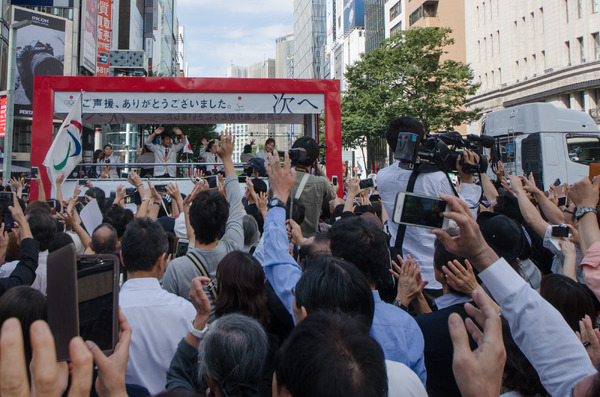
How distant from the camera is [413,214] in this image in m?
2.18

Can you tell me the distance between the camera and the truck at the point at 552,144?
1487 centimetres

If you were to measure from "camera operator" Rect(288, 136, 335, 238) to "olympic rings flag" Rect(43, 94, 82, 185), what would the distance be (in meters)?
5.53

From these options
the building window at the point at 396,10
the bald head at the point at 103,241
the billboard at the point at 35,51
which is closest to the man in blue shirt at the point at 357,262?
the bald head at the point at 103,241

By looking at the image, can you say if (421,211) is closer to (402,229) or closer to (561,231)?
(402,229)

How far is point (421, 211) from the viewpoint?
2.16 meters

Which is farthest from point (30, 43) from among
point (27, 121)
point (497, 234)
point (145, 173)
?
point (497, 234)

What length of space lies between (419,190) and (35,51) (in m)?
30.8

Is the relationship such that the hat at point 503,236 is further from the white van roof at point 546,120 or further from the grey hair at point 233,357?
the white van roof at point 546,120

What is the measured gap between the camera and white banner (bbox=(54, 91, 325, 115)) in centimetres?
1159

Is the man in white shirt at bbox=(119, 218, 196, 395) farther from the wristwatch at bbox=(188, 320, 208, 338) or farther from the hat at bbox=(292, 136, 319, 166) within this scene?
the hat at bbox=(292, 136, 319, 166)

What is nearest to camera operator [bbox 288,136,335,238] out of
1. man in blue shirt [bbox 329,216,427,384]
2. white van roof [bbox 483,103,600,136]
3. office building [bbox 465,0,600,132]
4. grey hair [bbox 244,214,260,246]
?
grey hair [bbox 244,214,260,246]

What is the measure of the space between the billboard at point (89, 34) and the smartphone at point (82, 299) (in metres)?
35.3

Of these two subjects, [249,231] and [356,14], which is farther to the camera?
[356,14]

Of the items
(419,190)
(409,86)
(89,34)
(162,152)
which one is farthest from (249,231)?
(89,34)
